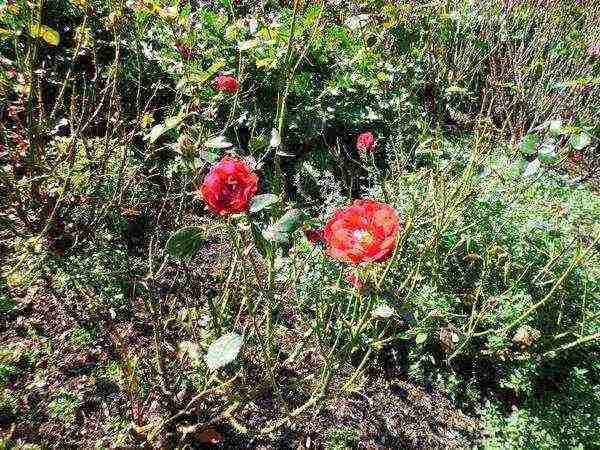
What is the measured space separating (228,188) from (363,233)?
377mm

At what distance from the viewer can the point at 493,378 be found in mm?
2154

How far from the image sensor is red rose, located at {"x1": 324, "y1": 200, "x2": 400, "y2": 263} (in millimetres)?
1085

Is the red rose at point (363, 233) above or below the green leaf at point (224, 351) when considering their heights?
above

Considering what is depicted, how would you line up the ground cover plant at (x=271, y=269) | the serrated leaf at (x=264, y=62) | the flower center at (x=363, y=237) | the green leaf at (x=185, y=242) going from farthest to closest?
1. the serrated leaf at (x=264, y=62)
2. the ground cover plant at (x=271, y=269)
3. the flower center at (x=363, y=237)
4. the green leaf at (x=185, y=242)

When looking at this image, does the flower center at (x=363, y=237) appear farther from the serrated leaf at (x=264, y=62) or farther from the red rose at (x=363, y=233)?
the serrated leaf at (x=264, y=62)

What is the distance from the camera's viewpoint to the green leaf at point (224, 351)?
113 cm

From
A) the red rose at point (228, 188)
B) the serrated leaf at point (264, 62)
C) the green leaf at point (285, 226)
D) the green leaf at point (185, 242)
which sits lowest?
the green leaf at point (285, 226)

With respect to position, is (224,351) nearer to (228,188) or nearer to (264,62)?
(228,188)

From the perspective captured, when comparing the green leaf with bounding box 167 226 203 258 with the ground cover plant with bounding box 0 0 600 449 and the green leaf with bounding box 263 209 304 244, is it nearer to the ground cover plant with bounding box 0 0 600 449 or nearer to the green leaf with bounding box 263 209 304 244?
the ground cover plant with bounding box 0 0 600 449

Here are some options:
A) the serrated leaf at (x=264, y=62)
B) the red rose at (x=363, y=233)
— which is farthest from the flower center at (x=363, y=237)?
the serrated leaf at (x=264, y=62)

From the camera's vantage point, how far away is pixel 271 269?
1.35m

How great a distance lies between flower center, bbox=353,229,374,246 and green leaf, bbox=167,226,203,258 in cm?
40

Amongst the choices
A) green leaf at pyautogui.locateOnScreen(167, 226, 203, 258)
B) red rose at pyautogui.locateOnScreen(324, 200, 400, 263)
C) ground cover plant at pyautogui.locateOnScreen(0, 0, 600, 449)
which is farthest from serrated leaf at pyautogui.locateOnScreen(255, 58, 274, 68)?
green leaf at pyautogui.locateOnScreen(167, 226, 203, 258)

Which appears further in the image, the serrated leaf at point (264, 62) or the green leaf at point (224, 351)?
the serrated leaf at point (264, 62)
